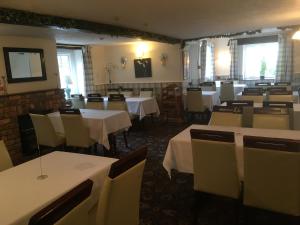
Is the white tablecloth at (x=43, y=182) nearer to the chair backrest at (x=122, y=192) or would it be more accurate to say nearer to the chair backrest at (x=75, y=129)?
the chair backrest at (x=122, y=192)

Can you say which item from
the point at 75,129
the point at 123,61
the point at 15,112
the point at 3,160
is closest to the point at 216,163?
the point at 3,160

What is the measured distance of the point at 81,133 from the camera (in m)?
3.72

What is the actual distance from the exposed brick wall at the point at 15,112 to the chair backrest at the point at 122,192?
355cm

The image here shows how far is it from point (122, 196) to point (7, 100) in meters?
3.79

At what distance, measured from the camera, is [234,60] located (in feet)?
27.3

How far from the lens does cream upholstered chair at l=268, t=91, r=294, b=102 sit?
4430mm

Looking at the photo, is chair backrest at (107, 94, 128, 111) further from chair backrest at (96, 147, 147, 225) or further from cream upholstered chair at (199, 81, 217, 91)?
chair backrest at (96, 147, 147, 225)

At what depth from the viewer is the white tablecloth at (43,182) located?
4.65 feet

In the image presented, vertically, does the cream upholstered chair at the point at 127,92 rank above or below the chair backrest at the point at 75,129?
above

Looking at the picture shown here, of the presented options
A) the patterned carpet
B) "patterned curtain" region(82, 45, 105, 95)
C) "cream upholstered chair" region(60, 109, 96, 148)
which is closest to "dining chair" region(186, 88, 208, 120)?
the patterned carpet

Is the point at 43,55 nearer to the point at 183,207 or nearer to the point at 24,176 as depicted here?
the point at 24,176

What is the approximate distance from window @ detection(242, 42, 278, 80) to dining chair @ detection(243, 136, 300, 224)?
6.98 m

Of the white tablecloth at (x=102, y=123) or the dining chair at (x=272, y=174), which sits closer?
the dining chair at (x=272, y=174)

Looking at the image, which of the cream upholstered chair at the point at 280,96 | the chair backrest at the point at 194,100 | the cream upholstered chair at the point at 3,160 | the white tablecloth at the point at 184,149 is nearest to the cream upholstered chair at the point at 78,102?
the chair backrest at the point at 194,100
